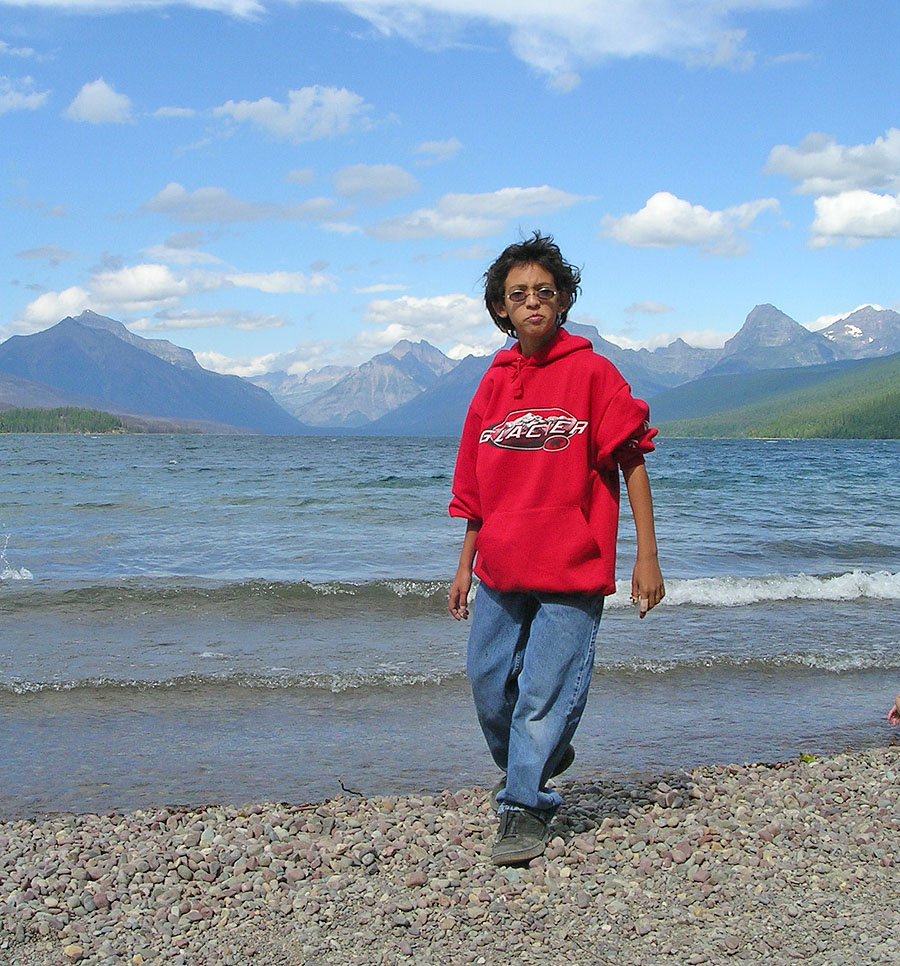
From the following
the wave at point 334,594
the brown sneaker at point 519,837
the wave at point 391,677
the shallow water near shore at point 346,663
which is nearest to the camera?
the brown sneaker at point 519,837

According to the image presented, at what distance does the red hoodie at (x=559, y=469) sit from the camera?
427 centimetres

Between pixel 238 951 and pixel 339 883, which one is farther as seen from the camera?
pixel 339 883

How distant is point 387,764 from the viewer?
21.5ft

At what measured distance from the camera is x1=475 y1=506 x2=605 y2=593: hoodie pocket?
4254 millimetres

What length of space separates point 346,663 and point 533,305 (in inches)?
236

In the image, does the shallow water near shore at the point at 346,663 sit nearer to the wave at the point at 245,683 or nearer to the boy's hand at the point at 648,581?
the wave at the point at 245,683

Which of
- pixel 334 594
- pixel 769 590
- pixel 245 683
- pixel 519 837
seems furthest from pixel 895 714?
pixel 769 590

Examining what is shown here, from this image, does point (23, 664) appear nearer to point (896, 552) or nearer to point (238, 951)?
point (238, 951)

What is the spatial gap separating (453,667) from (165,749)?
326 cm

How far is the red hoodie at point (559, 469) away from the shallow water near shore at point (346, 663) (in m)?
2.46

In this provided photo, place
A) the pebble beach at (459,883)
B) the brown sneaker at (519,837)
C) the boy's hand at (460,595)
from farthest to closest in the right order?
the boy's hand at (460,595), the brown sneaker at (519,837), the pebble beach at (459,883)

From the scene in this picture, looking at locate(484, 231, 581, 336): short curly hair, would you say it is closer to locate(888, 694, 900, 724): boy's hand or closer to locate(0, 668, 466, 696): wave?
locate(888, 694, 900, 724): boy's hand

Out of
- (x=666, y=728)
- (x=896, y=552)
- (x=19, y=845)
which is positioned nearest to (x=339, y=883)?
(x=19, y=845)

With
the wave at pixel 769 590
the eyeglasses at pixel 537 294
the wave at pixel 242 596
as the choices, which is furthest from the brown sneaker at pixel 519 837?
the wave at pixel 769 590
